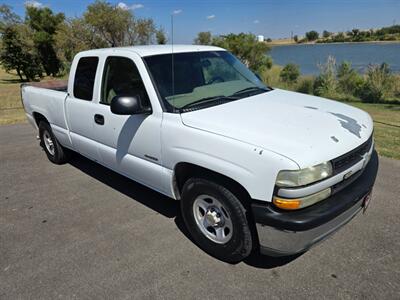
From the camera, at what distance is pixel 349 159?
2668 millimetres

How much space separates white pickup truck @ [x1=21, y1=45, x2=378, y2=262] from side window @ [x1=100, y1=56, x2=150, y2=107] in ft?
0.04

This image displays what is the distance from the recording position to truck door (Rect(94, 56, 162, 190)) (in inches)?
131

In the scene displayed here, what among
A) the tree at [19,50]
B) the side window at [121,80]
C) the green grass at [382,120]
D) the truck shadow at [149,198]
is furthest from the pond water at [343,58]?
the tree at [19,50]

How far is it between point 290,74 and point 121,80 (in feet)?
41.8

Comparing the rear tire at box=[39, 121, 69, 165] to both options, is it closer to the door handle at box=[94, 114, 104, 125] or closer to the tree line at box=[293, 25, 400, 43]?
the door handle at box=[94, 114, 104, 125]

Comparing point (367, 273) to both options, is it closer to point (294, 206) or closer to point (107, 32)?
point (294, 206)

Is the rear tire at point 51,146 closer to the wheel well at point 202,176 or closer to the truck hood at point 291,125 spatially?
the wheel well at point 202,176

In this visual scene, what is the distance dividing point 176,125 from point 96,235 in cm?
156

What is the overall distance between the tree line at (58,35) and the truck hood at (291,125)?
20.0m

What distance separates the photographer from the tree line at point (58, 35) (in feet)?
77.8

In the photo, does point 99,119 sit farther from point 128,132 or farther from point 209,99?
point 209,99

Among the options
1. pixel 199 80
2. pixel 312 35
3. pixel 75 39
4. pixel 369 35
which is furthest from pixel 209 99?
pixel 312 35

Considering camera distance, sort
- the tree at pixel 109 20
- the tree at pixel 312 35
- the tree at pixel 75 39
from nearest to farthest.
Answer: the tree at pixel 109 20 < the tree at pixel 75 39 < the tree at pixel 312 35

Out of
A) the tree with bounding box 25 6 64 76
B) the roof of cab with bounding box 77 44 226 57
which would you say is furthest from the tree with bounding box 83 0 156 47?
the roof of cab with bounding box 77 44 226 57
